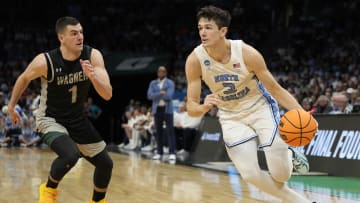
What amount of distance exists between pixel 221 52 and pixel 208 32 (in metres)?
0.22

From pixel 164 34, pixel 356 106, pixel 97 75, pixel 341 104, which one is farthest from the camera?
pixel 164 34

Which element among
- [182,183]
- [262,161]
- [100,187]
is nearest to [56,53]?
[100,187]

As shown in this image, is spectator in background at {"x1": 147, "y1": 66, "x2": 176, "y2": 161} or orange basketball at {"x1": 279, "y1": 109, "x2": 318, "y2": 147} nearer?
orange basketball at {"x1": 279, "y1": 109, "x2": 318, "y2": 147}

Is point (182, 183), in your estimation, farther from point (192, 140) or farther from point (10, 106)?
point (192, 140)

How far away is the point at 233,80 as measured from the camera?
5.55m

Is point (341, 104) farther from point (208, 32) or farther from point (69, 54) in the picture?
point (69, 54)

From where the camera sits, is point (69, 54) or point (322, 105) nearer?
point (69, 54)

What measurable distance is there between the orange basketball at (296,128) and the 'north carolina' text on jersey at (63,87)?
1.92 metres

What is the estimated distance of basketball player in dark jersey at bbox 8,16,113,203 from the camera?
586cm

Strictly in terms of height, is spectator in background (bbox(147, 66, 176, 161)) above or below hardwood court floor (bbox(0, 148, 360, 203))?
above

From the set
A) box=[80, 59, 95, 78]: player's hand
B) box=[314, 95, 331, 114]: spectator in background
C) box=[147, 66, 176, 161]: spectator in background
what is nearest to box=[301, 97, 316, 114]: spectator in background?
box=[314, 95, 331, 114]: spectator in background

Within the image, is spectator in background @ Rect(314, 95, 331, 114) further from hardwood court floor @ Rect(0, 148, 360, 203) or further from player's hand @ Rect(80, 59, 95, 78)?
player's hand @ Rect(80, 59, 95, 78)

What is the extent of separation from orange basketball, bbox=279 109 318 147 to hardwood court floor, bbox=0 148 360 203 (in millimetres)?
2041

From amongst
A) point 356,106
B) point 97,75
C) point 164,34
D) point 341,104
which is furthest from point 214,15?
point 164,34
